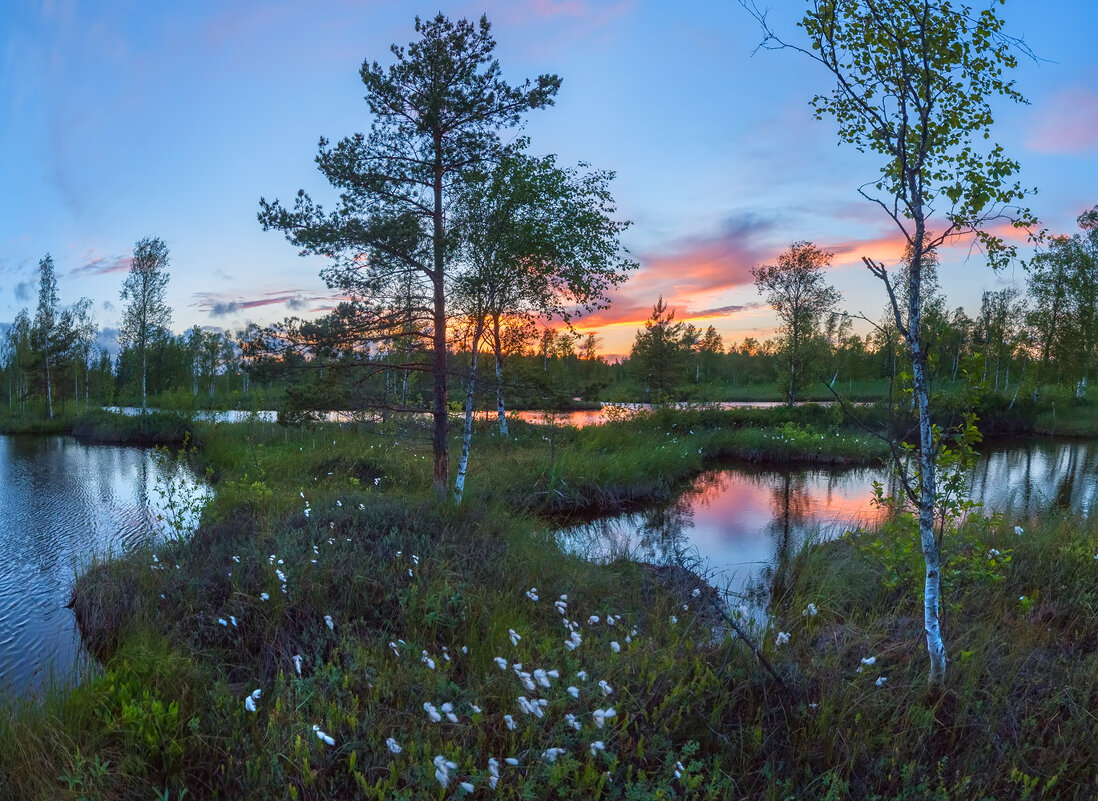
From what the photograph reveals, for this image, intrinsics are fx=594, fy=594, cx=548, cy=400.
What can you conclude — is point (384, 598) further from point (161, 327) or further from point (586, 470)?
point (161, 327)

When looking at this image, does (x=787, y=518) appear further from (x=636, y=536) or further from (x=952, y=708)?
(x=952, y=708)

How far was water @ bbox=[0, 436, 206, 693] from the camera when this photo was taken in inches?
265

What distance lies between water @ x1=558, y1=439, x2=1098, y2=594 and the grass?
2.43 meters

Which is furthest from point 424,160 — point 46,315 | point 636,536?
point 46,315

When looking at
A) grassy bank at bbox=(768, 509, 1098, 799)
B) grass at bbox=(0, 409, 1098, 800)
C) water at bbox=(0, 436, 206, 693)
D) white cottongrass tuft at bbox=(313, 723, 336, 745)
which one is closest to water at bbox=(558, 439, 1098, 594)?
grass at bbox=(0, 409, 1098, 800)

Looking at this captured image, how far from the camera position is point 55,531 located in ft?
37.9

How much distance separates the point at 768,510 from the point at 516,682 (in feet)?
41.9

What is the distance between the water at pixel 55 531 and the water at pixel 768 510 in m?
6.66

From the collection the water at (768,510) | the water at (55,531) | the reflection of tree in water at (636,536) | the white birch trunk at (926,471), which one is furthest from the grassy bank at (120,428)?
the white birch trunk at (926,471)

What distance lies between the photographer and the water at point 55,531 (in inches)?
265

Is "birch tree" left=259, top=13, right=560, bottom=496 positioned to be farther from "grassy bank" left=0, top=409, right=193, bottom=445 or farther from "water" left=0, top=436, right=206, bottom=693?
"grassy bank" left=0, top=409, right=193, bottom=445

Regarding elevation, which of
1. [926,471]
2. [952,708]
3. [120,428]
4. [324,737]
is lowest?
[952,708]

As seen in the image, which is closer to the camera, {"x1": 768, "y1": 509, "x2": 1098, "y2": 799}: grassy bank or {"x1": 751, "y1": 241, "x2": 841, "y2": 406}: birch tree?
{"x1": 768, "y1": 509, "x2": 1098, "y2": 799}: grassy bank

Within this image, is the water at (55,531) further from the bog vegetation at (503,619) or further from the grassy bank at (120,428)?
the grassy bank at (120,428)
